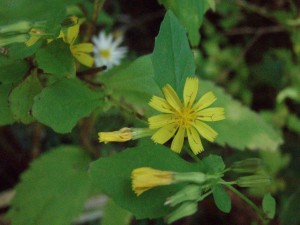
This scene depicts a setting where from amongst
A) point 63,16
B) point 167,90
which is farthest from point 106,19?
point 167,90

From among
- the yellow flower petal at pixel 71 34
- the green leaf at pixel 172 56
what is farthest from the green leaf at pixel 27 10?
the green leaf at pixel 172 56

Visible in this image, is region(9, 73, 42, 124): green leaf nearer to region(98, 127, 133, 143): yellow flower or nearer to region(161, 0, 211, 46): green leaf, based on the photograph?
region(98, 127, 133, 143): yellow flower

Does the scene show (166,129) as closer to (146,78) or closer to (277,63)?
(146,78)

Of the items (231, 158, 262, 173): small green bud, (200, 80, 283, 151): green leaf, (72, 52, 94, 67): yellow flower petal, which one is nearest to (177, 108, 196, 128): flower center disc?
(231, 158, 262, 173): small green bud

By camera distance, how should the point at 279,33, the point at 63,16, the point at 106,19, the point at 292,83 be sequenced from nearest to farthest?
1. the point at 63,16
2. the point at 106,19
3. the point at 292,83
4. the point at 279,33

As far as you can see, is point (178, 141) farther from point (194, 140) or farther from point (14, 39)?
point (14, 39)

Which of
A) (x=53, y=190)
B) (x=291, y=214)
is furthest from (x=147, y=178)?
(x=291, y=214)
